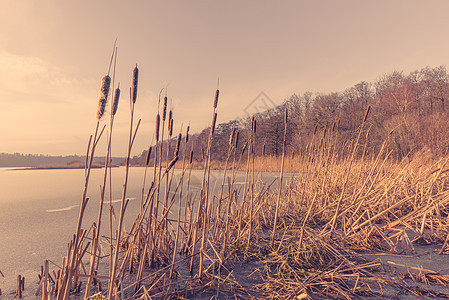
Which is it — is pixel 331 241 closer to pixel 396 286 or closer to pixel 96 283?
pixel 396 286

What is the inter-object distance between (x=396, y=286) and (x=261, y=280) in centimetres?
57

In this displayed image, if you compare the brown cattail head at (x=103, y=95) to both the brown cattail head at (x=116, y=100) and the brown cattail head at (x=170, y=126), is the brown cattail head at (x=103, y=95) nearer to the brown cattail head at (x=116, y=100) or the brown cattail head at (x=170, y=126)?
the brown cattail head at (x=116, y=100)

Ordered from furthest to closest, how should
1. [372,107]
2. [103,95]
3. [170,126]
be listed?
[372,107] < [170,126] < [103,95]

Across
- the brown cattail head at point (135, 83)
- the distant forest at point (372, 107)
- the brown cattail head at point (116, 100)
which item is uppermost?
the distant forest at point (372, 107)

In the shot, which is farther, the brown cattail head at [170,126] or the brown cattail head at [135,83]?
the brown cattail head at [170,126]

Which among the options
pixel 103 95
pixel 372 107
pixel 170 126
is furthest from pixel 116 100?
pixel 372 107

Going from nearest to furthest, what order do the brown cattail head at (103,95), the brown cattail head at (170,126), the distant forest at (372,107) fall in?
the brown cattail head at (103,95)
the brown cattail head at (170,126)
the distant forest at (372,107)

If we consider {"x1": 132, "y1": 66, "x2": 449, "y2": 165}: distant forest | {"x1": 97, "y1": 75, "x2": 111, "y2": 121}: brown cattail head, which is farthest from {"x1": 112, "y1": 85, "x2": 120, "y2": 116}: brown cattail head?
{"x1": 132, "y1": 66, "x2": 449, "y2": 165}: distant forest

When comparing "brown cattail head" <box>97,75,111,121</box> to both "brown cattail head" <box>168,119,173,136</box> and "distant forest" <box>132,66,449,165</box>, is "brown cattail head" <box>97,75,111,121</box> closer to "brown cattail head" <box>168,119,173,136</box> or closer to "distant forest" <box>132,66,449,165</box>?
"brown cattail head" <box>168,119,173,136</box>

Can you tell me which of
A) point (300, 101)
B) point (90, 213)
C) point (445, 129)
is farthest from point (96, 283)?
point (300, 101)

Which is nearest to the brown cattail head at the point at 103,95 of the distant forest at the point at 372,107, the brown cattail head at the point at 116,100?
the brown cattail head at the point at 116,100

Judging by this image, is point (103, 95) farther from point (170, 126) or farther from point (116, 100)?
point (170, 126)

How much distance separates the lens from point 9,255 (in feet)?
4.43

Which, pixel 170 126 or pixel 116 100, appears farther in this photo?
pixel 170 126
